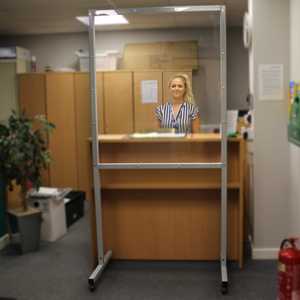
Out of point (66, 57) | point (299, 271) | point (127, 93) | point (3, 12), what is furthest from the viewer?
point (66, 57)

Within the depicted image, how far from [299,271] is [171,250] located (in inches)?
47.2

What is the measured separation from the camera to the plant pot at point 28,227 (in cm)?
403

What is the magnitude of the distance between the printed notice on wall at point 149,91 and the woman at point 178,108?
101mm

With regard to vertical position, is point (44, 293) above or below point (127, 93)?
below

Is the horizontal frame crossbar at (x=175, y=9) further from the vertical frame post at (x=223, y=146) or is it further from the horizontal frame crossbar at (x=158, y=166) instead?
the horizontal frame crossbar at (x=158, y=166)

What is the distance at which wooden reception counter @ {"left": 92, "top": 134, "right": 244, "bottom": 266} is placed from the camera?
11.5 feet

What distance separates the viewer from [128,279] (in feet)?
11.2

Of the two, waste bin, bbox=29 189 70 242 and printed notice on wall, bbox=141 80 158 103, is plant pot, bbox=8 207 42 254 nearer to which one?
waste bin, bbox=29 189 70 242

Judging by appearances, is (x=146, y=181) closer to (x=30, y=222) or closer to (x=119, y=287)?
(x=119, y=287)

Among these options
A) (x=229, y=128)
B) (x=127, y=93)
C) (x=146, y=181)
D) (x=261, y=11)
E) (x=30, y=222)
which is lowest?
(x=30, y=222)

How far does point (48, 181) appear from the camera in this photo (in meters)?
6.28

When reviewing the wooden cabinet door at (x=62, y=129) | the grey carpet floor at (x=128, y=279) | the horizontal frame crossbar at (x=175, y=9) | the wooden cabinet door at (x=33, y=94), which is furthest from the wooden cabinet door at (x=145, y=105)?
the wooden cabinet door at (x=33, y=94)

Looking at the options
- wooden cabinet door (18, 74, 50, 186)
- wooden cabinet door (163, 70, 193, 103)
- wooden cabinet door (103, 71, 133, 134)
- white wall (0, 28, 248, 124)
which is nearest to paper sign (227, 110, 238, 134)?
wooden cabinet door (163, 70, 193, 103)

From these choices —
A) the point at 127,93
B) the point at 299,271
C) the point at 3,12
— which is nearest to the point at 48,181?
the point at 3,12
